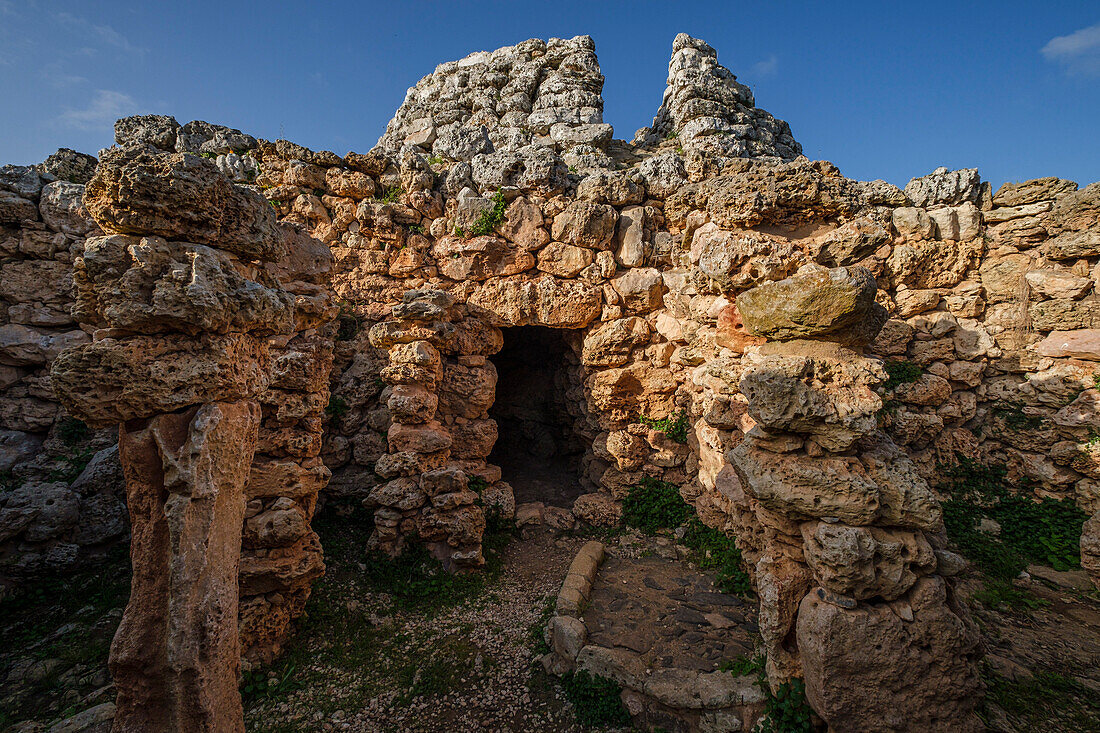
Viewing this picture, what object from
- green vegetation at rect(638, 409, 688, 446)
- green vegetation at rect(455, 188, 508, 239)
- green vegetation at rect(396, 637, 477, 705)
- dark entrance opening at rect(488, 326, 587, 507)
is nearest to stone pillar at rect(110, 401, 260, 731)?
green vegetation at rect(396, 637, 477, 705)

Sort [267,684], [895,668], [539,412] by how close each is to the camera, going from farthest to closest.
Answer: [539,412] → [267,684] → [895,668]

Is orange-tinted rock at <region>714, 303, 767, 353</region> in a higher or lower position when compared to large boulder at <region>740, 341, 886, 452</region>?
higher

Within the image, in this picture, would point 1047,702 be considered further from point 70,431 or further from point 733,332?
point 70,431

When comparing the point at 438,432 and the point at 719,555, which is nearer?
the point at 719,555

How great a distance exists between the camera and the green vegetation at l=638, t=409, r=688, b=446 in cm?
785

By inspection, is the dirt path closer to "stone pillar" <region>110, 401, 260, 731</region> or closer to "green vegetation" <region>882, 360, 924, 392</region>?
"stone pillar" <region>110, 401, 260, 731</region>

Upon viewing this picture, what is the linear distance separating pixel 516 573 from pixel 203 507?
4.81 metres

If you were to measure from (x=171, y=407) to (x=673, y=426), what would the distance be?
6963 mm

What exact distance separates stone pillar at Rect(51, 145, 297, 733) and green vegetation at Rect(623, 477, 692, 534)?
6.04 meters

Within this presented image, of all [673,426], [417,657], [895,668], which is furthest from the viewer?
[673,426]

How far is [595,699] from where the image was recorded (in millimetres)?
4418

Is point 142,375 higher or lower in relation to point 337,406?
higher

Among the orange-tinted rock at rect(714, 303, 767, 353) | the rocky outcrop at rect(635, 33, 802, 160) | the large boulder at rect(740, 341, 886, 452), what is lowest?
the large boulder at rect(740, 341, 886, 452)

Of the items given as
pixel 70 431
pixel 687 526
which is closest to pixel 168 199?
pixel 70 431
